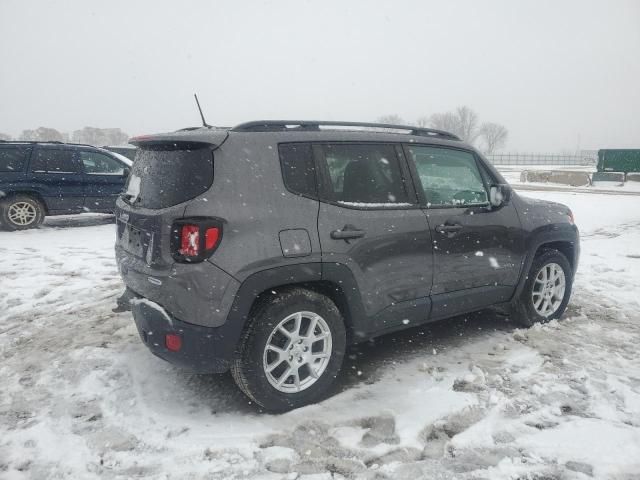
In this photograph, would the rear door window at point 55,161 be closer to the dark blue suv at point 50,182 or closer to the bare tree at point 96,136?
the dark blue suv at point 50,182

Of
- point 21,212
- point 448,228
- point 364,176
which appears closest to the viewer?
point 364,176

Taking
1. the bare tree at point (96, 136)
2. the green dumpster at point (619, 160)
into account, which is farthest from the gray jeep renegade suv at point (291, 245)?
the bare tree at point (96, 136)

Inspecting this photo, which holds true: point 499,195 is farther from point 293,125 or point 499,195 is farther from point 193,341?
point 193,341

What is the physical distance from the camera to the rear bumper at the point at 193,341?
2.76 metres

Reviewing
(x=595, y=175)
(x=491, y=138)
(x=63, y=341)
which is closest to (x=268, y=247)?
(x=63, y=341)

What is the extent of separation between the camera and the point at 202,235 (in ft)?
8.83

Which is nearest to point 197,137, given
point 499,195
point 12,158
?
point 499,195

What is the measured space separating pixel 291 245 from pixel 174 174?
0.83 meters

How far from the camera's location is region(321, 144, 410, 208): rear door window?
3205 mm

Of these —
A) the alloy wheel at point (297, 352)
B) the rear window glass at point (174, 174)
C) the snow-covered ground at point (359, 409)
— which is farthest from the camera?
the alloy wheel at point (297, 352)

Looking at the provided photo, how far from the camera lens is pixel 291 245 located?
2.91 meters

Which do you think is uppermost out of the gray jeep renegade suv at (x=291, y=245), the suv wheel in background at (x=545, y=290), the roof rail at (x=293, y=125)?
the roof rail at (x=293, y=125)

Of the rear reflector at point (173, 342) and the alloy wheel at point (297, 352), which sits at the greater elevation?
the rear reflector at point (173, 342)

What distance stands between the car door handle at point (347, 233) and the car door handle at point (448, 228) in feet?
2.44
